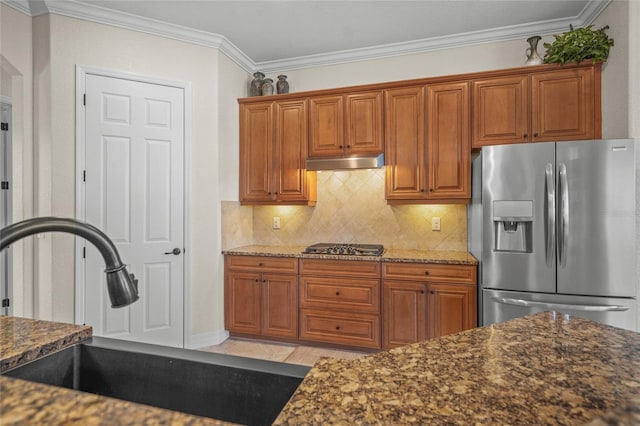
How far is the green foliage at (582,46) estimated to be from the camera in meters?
2.66

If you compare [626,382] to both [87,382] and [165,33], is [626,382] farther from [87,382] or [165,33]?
[165,33]

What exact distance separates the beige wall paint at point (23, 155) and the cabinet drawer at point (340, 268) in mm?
2242

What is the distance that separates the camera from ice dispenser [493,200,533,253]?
2.50 m

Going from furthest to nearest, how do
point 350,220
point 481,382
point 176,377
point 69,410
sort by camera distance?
1. point 350,220
2. point 176,377
3. point 481,382
4. point 69,410

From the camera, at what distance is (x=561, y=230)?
2.42 meters

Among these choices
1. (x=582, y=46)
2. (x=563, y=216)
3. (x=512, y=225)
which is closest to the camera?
(x=563, y=216)

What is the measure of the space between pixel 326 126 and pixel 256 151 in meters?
0.80

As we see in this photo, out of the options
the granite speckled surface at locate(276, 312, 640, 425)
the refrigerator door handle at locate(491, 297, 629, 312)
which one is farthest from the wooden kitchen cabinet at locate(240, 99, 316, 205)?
the granite speckled surface at locate(276, 312, 640, 425)

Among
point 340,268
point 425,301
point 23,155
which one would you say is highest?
point 23,155

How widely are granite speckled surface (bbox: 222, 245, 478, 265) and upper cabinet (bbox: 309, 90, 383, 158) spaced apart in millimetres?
999

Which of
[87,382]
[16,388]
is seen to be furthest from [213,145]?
[16,388]

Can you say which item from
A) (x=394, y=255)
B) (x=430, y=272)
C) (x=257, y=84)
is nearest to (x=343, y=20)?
(x=257, y=84)

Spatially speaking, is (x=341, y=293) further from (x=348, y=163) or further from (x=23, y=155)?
(x=23, y=155)

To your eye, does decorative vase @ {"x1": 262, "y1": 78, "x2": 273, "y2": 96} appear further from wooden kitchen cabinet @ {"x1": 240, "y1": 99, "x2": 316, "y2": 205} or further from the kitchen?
the kitchen
